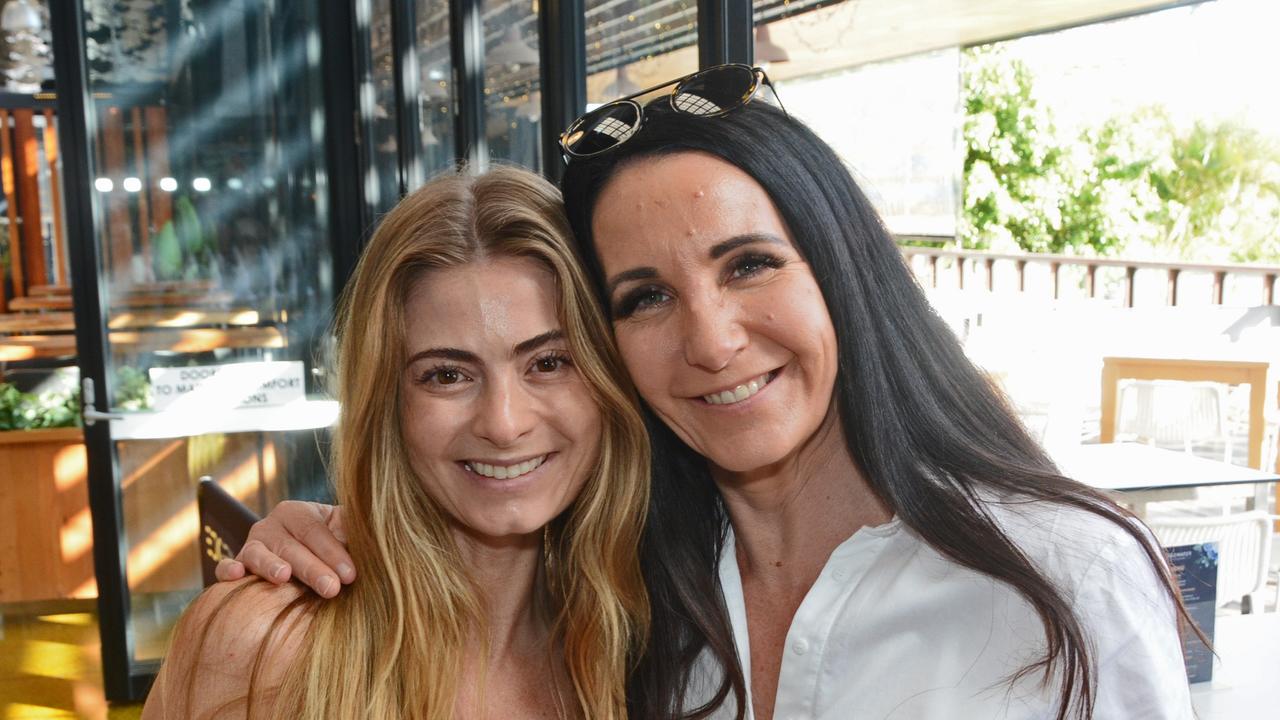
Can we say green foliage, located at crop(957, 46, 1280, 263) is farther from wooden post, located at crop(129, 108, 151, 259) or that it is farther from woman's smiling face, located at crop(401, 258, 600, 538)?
woman's smiling face, located at crop(401, 258, 600, 538)

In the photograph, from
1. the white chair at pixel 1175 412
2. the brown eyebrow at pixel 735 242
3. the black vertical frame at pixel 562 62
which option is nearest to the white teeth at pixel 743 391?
the brown eyebrow at pixel 735 242

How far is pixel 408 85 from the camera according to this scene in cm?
374

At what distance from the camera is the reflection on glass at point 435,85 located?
333 centimetres

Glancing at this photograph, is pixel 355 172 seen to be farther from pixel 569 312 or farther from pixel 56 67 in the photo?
pixel 569 312

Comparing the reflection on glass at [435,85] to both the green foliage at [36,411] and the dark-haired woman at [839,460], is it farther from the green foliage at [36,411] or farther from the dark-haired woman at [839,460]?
the green foliage at [36,411]

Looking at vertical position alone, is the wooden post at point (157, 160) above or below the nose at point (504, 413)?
above

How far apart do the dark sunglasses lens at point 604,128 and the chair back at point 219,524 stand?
106 cm

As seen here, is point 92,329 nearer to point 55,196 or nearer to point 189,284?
point 189,284

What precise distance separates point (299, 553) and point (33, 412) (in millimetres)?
4782

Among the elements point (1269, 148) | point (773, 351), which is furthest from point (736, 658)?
point (1269, 148)

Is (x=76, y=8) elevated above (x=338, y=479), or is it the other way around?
(x=76, y=8)

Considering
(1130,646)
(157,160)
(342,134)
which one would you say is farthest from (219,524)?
(342,134)

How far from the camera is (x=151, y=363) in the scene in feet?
13.0

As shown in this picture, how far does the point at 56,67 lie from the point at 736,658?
11.4 ft
